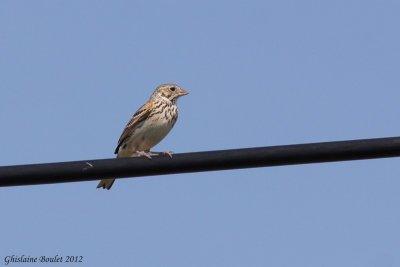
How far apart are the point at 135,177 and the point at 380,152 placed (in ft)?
5.82

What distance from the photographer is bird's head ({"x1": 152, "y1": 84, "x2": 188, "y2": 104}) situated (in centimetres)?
1591

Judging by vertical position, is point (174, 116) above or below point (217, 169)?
above

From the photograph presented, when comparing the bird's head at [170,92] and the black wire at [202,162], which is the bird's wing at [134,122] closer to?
the bird's head at [170,92]

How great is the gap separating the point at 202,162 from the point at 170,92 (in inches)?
329

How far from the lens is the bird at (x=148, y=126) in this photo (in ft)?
49.7

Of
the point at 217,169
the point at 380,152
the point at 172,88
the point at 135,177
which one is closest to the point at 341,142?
the point at 380,152

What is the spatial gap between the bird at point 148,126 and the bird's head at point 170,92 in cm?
3

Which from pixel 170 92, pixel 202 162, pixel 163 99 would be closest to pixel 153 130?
pixel 163 99

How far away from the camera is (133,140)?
50.2 ft

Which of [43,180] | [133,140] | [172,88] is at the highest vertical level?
[172,88]

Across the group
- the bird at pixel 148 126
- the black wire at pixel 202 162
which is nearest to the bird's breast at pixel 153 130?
the bird at pixel 148 126

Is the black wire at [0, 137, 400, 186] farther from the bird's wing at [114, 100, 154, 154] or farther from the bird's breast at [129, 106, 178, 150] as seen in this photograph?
the bird's wing at [114, 100, 154, 154]

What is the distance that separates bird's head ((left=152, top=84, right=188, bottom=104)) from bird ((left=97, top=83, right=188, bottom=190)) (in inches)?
1.3

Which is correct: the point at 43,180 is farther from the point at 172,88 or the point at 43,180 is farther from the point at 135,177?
the point at 172,88
